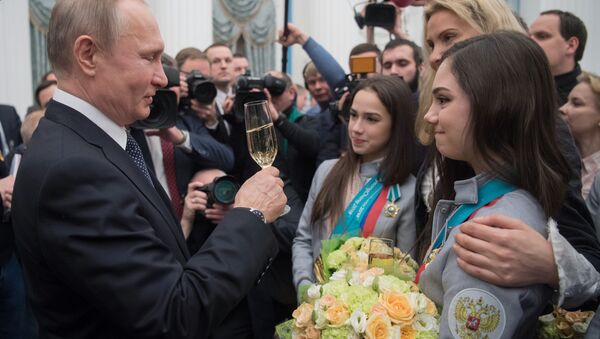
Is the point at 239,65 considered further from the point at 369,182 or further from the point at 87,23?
the point at 87,23

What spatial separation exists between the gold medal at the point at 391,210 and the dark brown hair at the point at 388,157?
145mm

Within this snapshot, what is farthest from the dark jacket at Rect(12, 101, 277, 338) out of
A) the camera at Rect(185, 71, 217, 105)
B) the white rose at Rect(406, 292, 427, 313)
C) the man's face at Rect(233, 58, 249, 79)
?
the man's face at Rect(233, 58, 249, 79)

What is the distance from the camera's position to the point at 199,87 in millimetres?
3539

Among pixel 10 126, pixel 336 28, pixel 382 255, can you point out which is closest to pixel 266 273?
pixel 382 255

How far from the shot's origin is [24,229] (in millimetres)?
1391

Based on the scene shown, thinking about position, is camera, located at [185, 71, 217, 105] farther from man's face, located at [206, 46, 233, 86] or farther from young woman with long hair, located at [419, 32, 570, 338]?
young woman with long hair, located at [419, 32, 570, 338]

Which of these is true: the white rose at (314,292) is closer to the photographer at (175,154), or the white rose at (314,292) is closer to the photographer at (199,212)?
the photographer at (199,212)

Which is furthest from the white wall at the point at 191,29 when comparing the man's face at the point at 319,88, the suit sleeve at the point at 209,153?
the suit sleeve at the point at 209,153

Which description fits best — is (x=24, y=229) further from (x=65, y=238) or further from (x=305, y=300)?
(x=305, y=300)

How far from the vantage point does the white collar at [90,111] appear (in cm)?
151

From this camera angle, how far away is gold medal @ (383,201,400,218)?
2.56 metres

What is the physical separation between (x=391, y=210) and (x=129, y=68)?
1.40m

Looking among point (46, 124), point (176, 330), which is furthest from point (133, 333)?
point (46, 124)

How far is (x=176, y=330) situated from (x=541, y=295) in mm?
877
